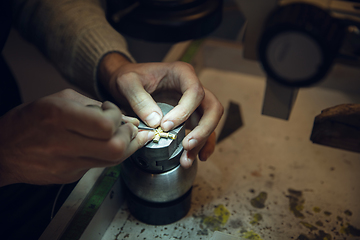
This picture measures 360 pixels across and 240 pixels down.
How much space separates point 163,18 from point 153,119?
23 cm

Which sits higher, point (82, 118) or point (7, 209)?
point (82, 118)

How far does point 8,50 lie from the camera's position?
1.95m

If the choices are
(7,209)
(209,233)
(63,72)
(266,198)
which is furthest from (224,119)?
(7,209)

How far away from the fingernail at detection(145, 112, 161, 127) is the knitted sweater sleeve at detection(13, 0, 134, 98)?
1.35 ft

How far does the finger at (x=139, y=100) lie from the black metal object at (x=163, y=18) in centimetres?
13

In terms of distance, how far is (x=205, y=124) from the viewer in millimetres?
721

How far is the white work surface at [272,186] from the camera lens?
0.73m

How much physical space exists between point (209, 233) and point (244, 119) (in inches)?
19.0

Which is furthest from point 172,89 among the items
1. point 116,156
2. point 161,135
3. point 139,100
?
point 116,156

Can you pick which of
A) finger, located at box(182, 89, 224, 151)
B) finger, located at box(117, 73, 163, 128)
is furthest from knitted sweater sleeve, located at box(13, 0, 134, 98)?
finger, located at box(182, 89, 224, 151)

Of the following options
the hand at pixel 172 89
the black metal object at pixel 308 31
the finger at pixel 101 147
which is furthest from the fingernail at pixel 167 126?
the black metal object at pixel 308 31

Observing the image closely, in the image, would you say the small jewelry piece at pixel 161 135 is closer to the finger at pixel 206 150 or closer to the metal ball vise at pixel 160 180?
the metal ball vise at pixel 160 180

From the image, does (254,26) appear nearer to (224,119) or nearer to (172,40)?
(172,40)

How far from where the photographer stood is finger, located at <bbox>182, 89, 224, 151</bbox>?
2.18 feet
